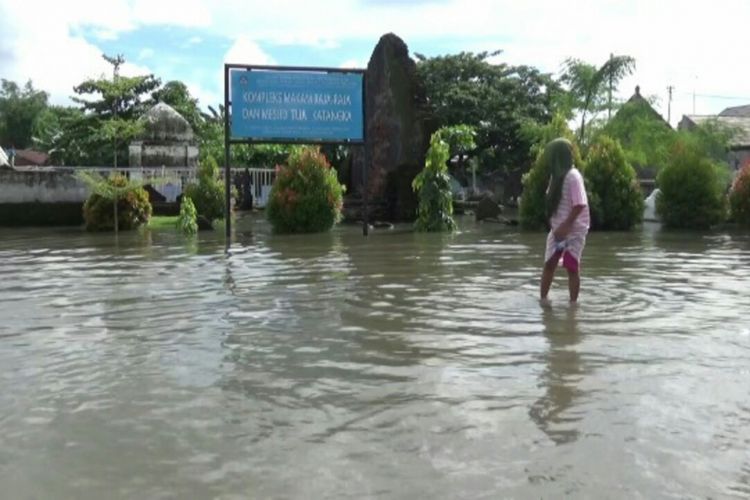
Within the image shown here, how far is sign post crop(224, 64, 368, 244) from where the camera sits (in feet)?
56.2

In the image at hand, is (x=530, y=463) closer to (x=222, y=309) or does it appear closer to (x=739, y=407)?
(x=739, y=407)

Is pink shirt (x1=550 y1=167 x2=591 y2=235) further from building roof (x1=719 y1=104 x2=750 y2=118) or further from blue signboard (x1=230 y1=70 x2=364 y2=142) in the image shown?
building roof (x1=719 y1=104 x2=750 y2=118)

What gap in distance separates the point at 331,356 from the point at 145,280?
4.88 metres

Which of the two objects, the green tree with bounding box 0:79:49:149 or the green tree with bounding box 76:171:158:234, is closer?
the green tree with bounding box 76:171:158:234

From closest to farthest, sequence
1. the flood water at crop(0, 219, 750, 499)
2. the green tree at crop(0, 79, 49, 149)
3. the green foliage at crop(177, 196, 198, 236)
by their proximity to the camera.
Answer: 1. the flood water at crop(0, 219, 750, 499)
2. the green foliage at crop(177, 196, 198, 236)
3. the green tree at crop(0, 79, 49, 149)

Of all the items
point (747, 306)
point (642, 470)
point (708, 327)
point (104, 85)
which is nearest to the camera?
point (642, 470)

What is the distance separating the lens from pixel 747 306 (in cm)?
753

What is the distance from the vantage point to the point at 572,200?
24.3 feet

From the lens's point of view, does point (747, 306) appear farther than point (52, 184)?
No

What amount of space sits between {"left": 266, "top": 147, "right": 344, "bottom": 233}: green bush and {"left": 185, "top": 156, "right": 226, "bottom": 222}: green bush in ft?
12.0

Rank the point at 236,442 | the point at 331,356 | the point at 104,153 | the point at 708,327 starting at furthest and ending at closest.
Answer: the point at 104,153
the point at 708,327
the point at 331,356
the point at 236,442

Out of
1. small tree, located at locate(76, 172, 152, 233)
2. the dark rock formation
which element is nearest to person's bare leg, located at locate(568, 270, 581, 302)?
small tree, located at locate(76, 172, 152, 233)

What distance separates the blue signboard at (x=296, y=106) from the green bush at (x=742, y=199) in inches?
366

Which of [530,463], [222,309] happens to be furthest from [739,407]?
[222,309]
